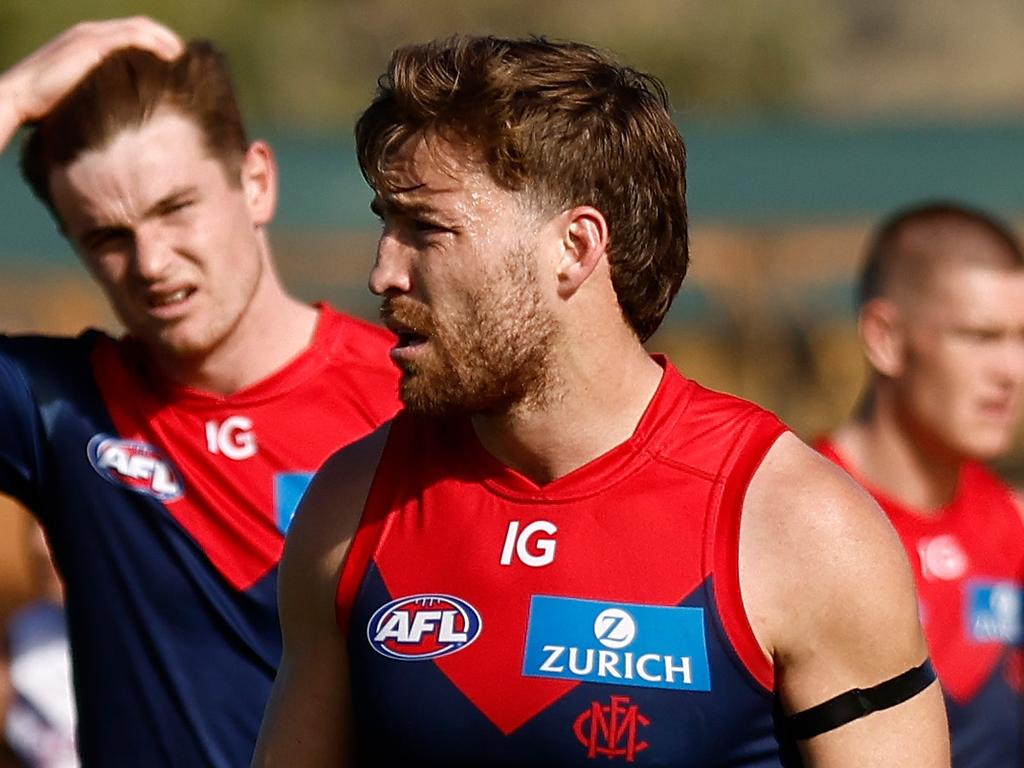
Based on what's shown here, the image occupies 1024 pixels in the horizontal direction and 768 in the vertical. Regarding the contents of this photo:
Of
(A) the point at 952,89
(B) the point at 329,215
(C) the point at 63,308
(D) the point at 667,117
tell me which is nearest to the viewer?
(D) the point at 667,117

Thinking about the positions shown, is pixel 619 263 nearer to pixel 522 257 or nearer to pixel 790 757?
pixel 522 257

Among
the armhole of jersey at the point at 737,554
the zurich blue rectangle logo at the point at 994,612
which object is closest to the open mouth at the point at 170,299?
the armhole of jersey at the point at 737,554

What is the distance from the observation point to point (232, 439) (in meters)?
4.54

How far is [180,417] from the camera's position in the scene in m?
4.58

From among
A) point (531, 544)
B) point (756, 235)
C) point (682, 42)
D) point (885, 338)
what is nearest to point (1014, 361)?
point (885, 338)

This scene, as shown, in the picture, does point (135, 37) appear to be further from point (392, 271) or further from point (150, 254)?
point (392, 271)

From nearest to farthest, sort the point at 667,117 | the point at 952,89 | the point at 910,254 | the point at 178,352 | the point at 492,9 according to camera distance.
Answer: the point at 667,117, the point at 178,352, the point at 910,254, the point at 492,9, the point at 952,89

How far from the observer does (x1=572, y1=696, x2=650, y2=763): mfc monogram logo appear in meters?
3.17

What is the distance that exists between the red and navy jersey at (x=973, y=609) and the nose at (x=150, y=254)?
6.92 ft

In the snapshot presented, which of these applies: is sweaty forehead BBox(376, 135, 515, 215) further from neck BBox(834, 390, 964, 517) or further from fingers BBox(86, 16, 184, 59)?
neck BBox(834, 390, 964, 517)

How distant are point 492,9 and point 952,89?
26.5 feet

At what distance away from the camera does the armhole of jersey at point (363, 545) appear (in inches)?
134

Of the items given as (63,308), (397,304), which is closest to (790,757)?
(397,304)

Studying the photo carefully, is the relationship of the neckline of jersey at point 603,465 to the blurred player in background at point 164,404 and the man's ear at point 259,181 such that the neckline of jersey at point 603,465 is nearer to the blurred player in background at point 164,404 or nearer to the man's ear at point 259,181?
the blurred player in background at point 164,404
